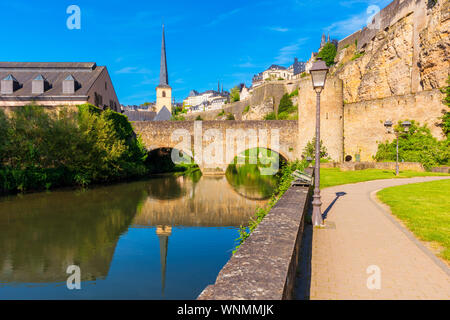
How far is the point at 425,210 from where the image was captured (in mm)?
7660

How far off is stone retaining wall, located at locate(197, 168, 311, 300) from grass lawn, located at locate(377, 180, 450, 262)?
100 inches

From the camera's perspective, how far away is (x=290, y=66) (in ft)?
320

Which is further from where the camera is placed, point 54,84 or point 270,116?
point 270,116

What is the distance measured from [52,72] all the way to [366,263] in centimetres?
3159

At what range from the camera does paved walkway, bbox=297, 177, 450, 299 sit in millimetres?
3406

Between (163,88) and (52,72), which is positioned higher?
(163,88)

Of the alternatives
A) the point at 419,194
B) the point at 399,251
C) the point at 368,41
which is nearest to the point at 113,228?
the point at 399,251

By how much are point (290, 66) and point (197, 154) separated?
76.7 metres

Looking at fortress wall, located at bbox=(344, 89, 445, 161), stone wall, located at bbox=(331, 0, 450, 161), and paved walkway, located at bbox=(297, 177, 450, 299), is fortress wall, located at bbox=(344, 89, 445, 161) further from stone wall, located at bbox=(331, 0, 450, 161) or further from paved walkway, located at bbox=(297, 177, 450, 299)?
paved walkway, located at bbox=(297, 177, 450, 299)

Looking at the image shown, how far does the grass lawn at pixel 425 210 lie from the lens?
17.8 feet

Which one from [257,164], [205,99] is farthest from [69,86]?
[205,99]

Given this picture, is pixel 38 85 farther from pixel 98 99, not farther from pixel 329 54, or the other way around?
pixel 329 54

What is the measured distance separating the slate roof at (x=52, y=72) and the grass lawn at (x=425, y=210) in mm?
25156
